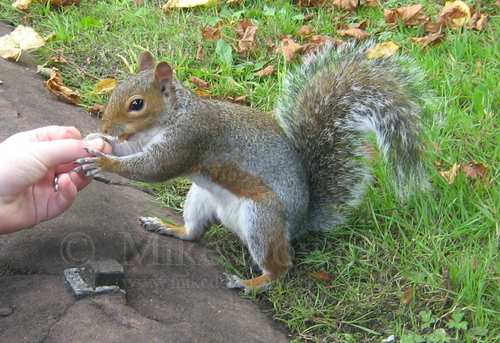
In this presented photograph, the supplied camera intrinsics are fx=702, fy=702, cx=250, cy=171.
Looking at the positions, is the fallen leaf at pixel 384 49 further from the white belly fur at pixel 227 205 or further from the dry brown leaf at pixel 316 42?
the white belly fur at pixel 227 205

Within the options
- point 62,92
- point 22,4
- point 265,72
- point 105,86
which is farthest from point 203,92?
point 22,4

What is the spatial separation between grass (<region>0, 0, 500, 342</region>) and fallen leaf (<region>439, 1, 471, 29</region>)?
77 mm

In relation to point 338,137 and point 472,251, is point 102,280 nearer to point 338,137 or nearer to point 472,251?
point 338,137

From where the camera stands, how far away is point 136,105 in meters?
1.76

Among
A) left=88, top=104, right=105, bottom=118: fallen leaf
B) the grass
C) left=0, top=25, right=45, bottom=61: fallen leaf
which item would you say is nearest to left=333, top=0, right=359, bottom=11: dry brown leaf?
the grass

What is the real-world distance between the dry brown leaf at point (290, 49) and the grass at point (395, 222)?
5 cm

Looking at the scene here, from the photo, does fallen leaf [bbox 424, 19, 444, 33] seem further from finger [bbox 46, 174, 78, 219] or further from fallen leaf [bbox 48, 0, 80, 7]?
finger [bbox 46, 174, 78, 219]

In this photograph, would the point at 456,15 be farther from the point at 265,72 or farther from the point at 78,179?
the point at 78,179

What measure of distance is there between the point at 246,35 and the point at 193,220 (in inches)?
42.0

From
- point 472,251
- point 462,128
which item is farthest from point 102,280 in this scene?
point 462,128

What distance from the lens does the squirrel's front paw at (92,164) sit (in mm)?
1718

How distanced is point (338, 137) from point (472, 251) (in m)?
0.46

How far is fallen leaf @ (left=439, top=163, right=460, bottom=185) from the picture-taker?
1.96m

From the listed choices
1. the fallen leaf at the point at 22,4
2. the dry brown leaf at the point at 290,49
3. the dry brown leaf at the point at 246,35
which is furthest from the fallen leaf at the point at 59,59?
the dry brown leaf at the point at 290,49
